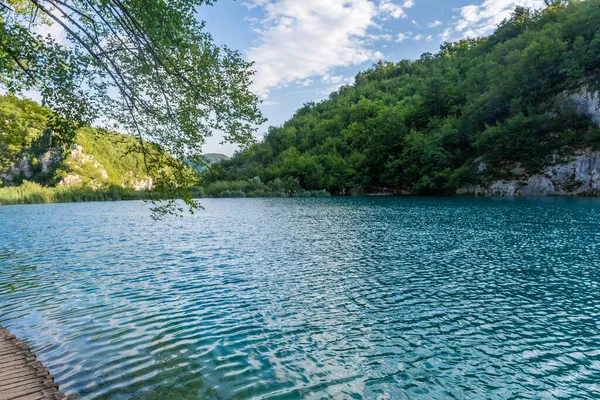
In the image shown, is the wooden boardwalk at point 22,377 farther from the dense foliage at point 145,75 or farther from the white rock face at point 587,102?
the white rock face at point 587,102

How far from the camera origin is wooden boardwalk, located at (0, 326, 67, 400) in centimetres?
576

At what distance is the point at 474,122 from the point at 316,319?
301ft

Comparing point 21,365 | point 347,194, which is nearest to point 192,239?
point 21,365

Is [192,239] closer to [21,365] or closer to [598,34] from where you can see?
[21,365]

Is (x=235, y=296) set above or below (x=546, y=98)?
below

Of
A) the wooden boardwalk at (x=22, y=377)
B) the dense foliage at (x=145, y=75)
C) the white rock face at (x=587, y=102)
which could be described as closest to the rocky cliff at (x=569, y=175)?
the white rock face at (x=587, y=102)

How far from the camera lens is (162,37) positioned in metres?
11.0

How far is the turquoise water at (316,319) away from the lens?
25.6 feet

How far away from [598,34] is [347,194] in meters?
75.8

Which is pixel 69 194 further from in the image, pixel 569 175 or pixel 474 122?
pixel 569 175

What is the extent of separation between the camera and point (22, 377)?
6379 millimetres

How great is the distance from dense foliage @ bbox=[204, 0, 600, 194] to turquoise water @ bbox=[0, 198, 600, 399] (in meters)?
6.32

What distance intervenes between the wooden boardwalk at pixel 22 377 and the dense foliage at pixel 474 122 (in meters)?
8.37

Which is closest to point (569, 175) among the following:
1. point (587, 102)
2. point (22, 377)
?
point (587, 102)
